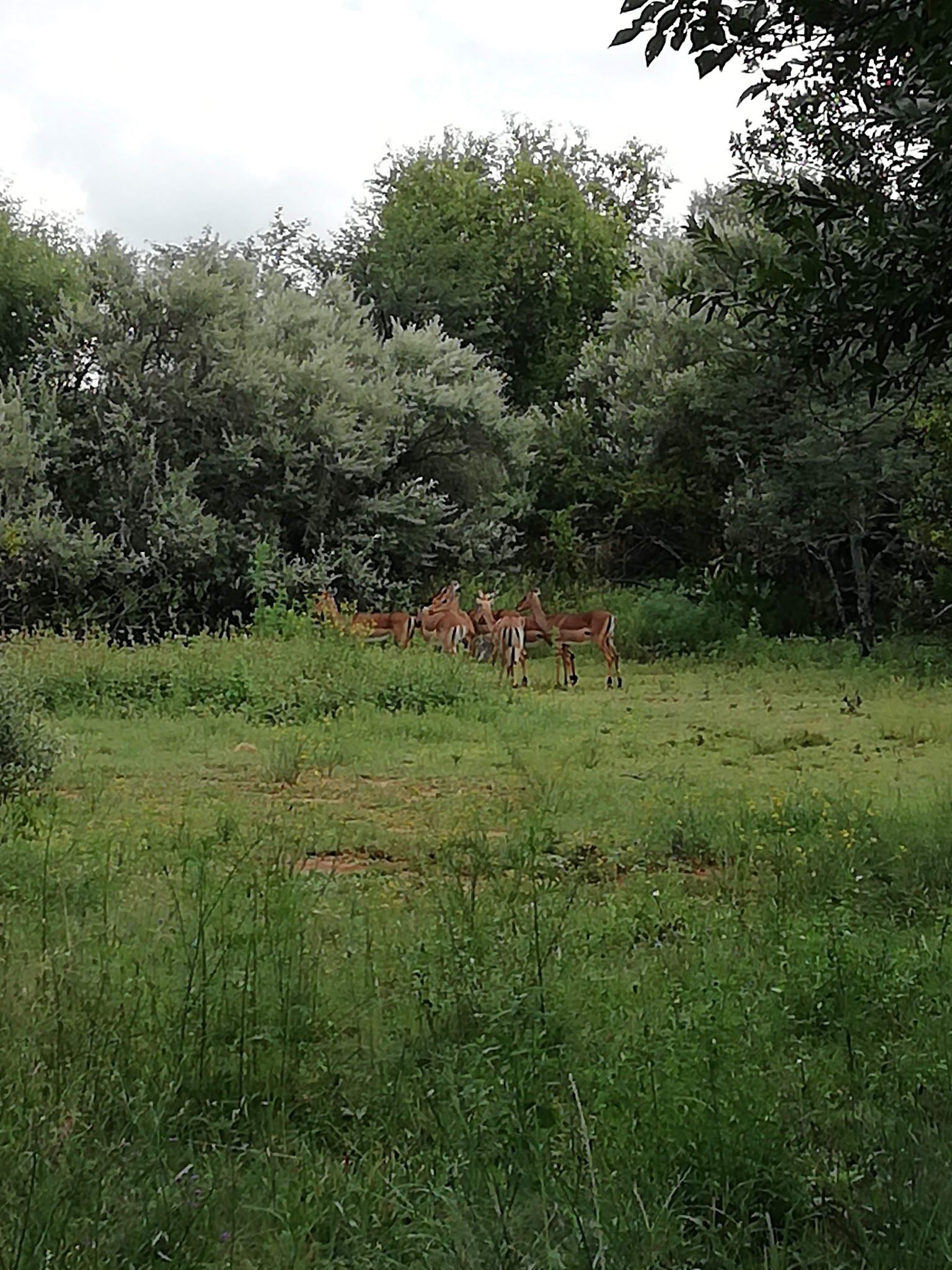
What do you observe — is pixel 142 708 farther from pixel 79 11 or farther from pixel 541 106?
pixel 541 106

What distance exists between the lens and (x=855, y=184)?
12.3 feet

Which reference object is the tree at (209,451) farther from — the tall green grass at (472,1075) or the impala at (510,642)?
the tall green grass at (472,1075)

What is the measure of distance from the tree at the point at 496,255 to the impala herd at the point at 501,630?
32.9ft

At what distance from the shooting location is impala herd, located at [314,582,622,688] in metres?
12.8

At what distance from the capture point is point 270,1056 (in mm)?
2803

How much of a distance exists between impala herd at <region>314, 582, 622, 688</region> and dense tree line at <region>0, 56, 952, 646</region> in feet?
5.98

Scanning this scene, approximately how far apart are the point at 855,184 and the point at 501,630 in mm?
9206

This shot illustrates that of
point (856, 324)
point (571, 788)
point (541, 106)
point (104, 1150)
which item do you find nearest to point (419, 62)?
point (571, 788)

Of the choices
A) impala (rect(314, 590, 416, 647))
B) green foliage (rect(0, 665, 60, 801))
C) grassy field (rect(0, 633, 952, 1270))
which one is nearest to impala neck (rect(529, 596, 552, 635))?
impala (rect(314, 590, 416, 647))

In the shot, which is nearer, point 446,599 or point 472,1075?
point 472,1075

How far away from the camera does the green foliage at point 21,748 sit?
6469mm

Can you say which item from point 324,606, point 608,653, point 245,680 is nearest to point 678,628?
point 608,653

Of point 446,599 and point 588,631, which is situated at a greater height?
point 446,599

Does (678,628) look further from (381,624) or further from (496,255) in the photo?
(496,255)
